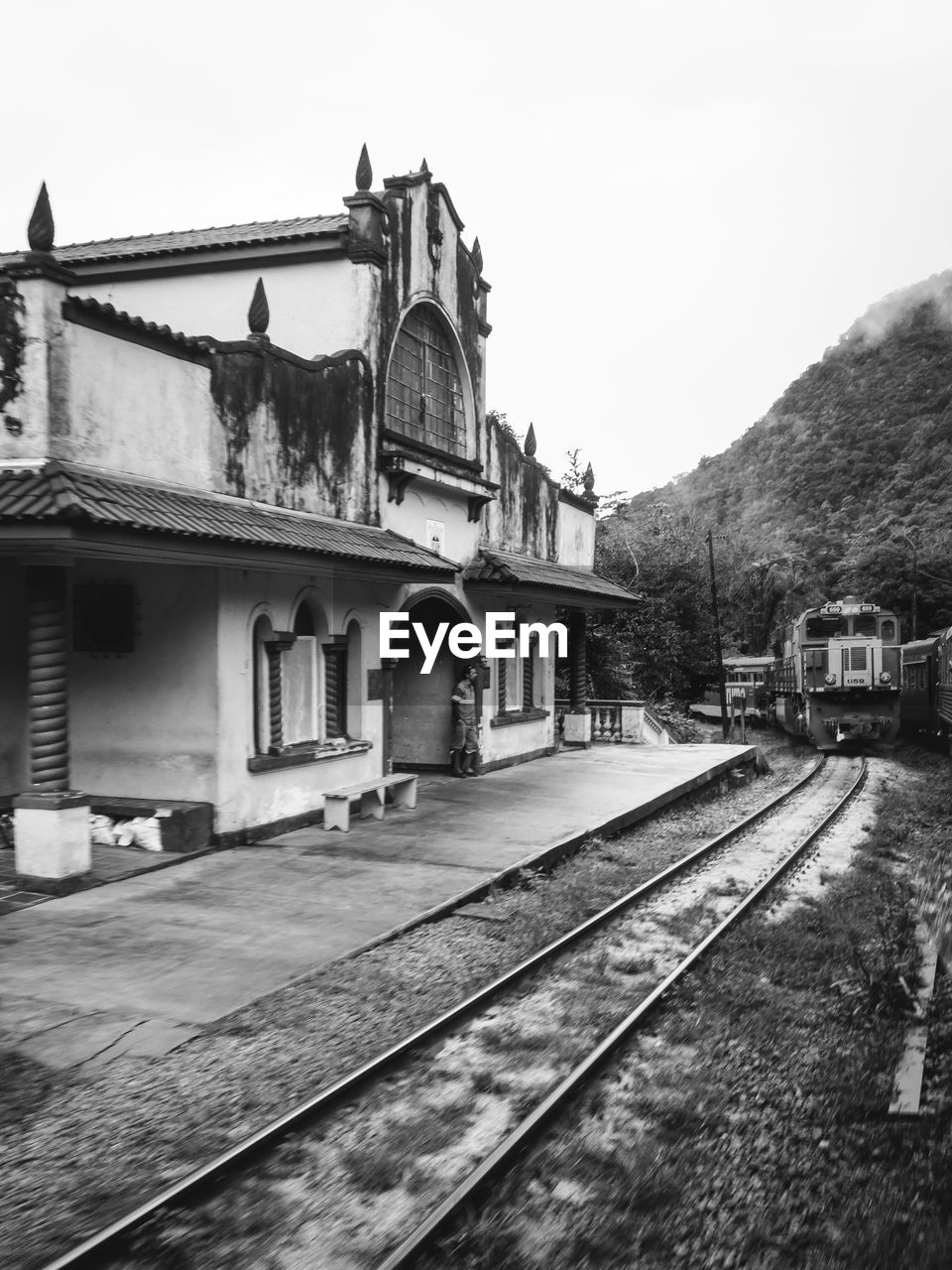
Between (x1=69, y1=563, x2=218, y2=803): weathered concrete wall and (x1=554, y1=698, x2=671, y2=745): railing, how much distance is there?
543 inches

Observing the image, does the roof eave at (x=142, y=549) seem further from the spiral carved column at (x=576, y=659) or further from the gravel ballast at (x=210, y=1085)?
the spiral carved column at (x=576, y=659)

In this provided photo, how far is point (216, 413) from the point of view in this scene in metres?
10.9

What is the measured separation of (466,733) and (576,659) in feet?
18.8

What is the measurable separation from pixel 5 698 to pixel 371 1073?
7.49m

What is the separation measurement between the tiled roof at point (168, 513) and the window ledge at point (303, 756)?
7.76ft

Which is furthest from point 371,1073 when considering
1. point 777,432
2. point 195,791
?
point 777,432

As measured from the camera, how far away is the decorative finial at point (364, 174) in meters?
14.0

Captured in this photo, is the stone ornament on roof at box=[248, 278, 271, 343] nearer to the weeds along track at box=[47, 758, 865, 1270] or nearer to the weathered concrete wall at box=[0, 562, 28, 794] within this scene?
the weathered concrete wall at box=[0, 562, 28, 794]

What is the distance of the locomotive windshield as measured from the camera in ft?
85.5

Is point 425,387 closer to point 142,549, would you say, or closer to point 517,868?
point 142,549

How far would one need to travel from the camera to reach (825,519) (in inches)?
2036

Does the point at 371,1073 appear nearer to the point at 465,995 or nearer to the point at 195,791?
the point at 465,995

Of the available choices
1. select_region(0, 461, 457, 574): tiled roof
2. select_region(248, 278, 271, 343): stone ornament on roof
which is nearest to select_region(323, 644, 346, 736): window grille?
select_region(0, 461, 457, 574): tiled roof

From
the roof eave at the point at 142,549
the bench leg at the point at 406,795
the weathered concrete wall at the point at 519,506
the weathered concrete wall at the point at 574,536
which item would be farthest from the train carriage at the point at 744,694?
the roof eave at the point at 142,549
